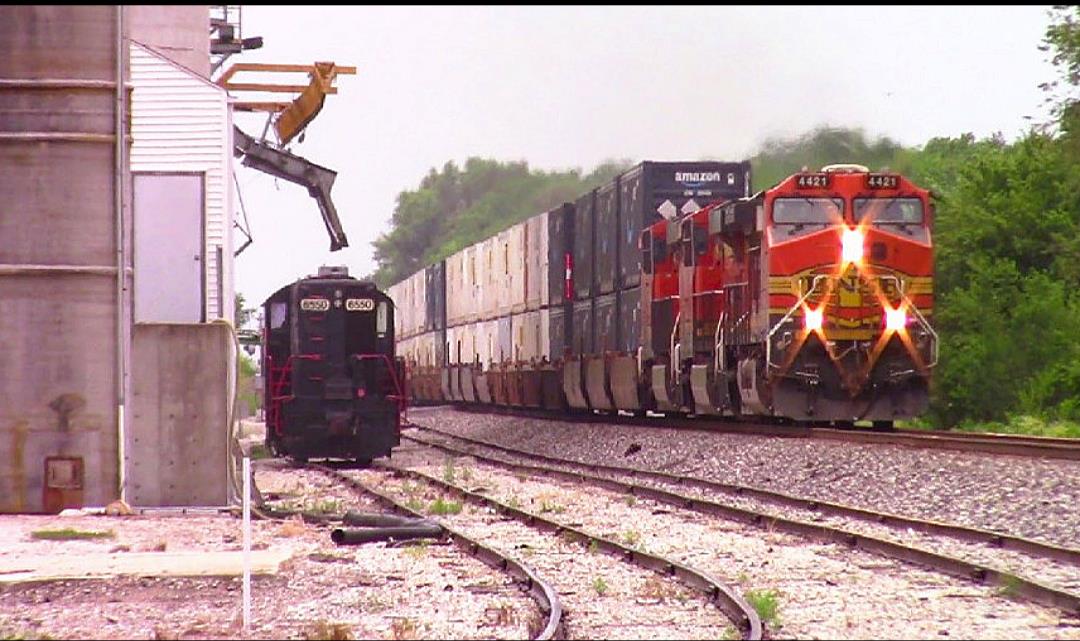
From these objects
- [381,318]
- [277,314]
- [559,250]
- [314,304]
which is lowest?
[381,318]

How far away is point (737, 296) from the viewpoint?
24.6 m

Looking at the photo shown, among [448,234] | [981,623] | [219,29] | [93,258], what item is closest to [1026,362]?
[219,29]

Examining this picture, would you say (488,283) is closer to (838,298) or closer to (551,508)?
(838,298)

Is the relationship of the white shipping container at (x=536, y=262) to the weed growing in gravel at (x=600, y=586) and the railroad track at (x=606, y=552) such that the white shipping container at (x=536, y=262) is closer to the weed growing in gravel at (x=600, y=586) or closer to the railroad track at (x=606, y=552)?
the railroad track at (x=606, y=552)

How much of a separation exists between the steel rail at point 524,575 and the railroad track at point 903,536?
2.66 meters

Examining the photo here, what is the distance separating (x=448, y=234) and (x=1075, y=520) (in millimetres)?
101139

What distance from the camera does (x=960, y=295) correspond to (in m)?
39.7

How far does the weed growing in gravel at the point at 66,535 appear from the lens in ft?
47.3

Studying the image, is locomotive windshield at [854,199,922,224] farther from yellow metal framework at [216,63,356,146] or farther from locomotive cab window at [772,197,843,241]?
yellow metal framework at [216,63,356,146]

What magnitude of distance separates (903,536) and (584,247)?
2087 cm

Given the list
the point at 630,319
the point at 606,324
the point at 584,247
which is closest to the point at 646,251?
the point at 630,319

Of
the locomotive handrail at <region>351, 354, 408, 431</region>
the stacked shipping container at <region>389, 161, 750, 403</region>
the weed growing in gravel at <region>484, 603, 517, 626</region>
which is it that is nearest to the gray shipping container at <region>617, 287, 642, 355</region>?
the stacked shipping container at <region>389, 161, 750, 403</region>

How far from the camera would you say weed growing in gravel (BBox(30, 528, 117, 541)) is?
14.4 m

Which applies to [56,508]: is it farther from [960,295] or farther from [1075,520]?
[960,295]
